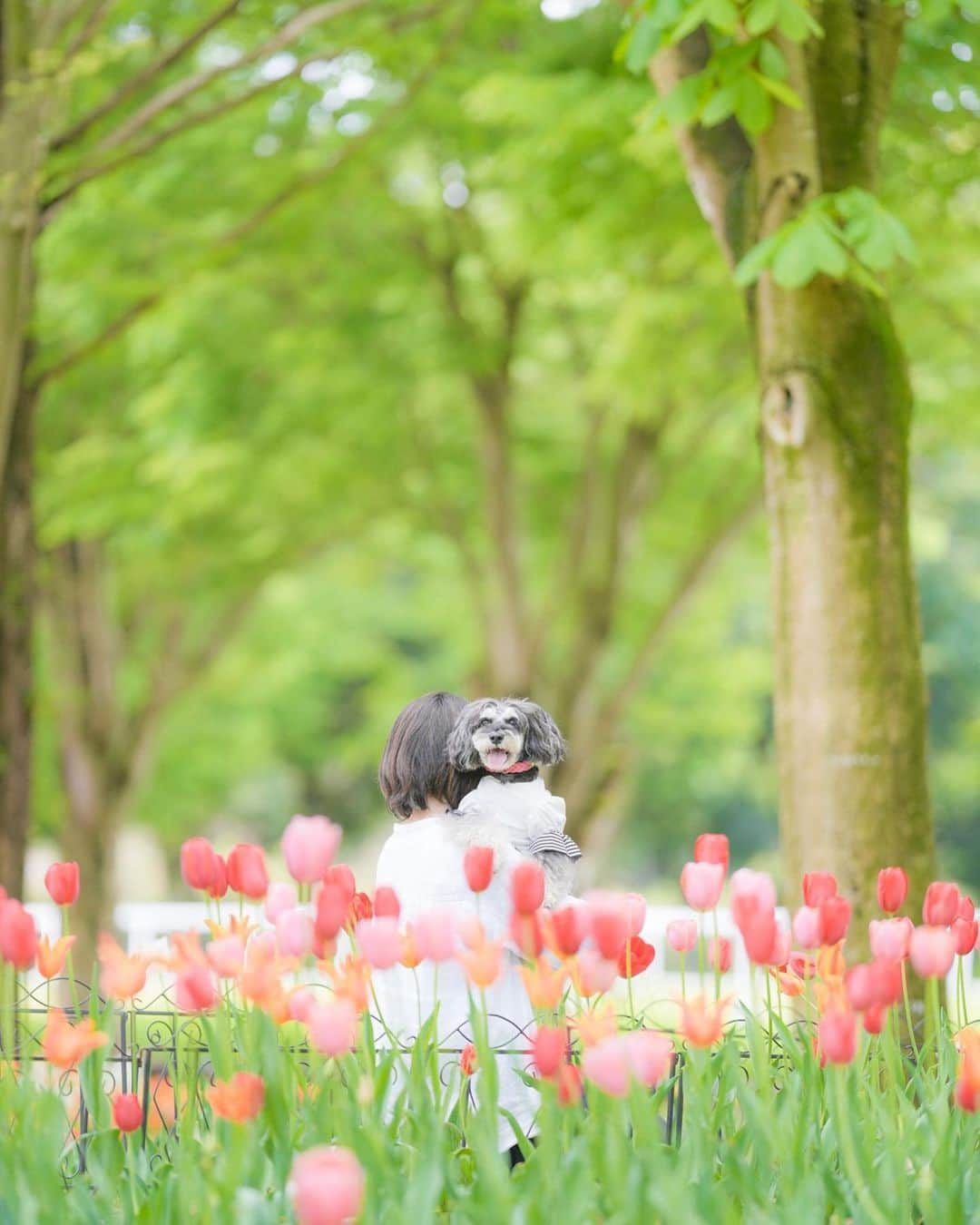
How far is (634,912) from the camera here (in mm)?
2760

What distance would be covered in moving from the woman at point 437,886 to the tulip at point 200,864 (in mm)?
484

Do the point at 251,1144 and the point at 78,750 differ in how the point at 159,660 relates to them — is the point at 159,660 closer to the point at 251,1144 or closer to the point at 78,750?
the point at 78,750

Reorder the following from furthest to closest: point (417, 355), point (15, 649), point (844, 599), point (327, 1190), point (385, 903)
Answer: point (417, 355)
point (15, 649)
point (844, 599)
point (385, 903)
point (327, 1190)

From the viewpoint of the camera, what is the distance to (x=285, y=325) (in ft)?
34.3

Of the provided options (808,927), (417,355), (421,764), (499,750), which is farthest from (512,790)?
(417,355)

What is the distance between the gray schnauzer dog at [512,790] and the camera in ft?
10.6

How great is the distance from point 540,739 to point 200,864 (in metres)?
0.81

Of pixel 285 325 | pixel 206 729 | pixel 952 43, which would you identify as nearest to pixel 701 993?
pixel 952 43

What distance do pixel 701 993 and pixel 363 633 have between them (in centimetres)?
1835

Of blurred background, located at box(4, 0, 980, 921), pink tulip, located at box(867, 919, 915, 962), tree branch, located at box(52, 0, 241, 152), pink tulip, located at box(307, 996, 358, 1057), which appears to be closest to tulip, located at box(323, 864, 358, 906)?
pink tulip, located at box(307, 996, 358, 1057)

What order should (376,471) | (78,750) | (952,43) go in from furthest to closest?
1. (78,750)
2. (376,471)
3. (952,43)

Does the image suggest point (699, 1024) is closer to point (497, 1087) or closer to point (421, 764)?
point (497, 1087)

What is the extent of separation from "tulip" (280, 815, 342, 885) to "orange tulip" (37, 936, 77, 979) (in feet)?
1.33

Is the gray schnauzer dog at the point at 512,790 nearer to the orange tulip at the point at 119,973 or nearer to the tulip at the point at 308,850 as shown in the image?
the tulip at the point at 308,850
